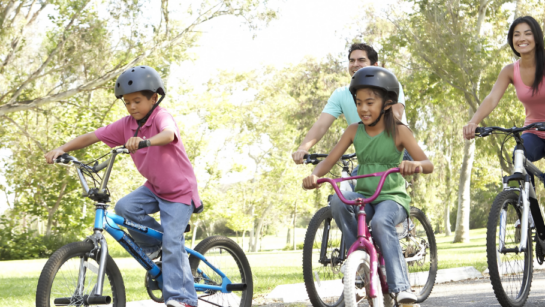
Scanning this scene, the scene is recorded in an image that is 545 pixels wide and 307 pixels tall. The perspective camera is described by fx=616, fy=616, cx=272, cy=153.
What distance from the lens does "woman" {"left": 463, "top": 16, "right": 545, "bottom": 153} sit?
5.19 m

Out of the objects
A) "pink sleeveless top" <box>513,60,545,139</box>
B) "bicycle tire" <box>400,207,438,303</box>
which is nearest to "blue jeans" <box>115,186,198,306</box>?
"bicycle tire" <box>400,207,438,303</box>

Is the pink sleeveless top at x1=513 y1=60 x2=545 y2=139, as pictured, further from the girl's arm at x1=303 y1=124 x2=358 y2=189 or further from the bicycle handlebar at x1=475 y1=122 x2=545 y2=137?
the girl's arm at x1=303 y1=124 x2=358 y2=189

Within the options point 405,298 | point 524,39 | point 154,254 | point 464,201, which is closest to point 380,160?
point 405,298

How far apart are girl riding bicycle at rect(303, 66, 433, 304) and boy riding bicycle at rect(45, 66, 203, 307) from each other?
0.97 metres

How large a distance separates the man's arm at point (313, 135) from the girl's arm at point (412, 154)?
0.81 m

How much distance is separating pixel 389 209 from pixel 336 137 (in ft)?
92.0

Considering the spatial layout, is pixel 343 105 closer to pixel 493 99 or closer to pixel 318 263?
pixel 493 99

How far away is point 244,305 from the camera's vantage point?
16.7ft

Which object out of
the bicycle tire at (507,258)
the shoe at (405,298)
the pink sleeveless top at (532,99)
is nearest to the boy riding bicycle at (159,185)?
the shoe at (405,298)

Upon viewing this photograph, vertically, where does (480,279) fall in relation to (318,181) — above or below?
below

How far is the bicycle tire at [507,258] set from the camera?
4.75 m

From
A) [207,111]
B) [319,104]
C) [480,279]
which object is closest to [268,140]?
[207,111]

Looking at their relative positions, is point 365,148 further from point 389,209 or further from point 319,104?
point 319,104

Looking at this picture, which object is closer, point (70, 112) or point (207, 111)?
point (70, 112)
